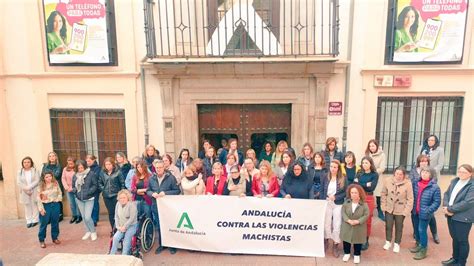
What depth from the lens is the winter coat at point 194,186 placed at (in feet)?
19.3

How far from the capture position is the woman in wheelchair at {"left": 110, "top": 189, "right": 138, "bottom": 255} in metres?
5.56

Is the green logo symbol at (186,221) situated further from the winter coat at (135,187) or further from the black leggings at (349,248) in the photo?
the black leggings at (349,248)

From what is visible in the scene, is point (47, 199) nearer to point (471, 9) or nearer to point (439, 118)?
point (439, 118)

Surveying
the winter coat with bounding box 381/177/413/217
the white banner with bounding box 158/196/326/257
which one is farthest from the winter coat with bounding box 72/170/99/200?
the winter coat with bounding box 381/177/413/217

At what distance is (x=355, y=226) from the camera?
17.3 ft

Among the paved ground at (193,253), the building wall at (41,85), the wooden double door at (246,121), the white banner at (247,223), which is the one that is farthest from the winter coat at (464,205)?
the building wall at (41,85)

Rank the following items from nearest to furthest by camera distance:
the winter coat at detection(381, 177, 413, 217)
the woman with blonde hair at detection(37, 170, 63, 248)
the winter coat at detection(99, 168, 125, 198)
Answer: the winter coat at detection(381, 177, 413, 217), the woman with blonde hair at detection(37, 170, 63, 248), the winter coat at detection(99, 168, 125, 198)

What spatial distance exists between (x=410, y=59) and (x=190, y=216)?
5.03 m

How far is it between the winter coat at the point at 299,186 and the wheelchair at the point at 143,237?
226 cm

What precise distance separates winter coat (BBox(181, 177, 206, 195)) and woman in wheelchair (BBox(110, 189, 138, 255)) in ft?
2.72

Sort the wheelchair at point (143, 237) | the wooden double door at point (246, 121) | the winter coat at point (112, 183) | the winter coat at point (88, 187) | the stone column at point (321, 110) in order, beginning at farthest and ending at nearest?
the wooden double door at point (246, 121) → the stone column at point (321, 110) → the winter coat at point (88, 187) → the winter coat at point (112, 183) → the wheelchair at point (143, 237)

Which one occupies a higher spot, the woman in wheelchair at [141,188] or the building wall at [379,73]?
the building wall at [379,73]

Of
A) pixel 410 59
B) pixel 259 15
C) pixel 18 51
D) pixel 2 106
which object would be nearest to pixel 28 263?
pixel 2 106

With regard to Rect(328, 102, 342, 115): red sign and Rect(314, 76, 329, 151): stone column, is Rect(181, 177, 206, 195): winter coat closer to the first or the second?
Rect(314, 76, 329, 151): stone column
